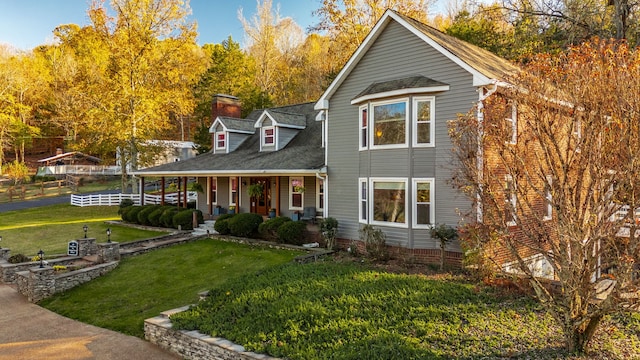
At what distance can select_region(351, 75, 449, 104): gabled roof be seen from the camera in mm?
12367

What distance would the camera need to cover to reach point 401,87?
1279 centimetres

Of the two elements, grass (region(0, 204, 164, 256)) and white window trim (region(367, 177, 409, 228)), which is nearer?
white window trim (region(367, 177, 409, 228))

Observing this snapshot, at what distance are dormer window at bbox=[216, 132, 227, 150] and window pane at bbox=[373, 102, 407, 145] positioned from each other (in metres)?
13.0

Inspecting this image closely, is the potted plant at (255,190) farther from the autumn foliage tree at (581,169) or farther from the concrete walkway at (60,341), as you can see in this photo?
the autumn foliage tree at (581,169)

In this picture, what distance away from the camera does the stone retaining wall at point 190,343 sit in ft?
23.4

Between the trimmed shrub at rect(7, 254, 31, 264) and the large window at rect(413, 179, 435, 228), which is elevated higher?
the large window at rect(413, 179, 435, 228)

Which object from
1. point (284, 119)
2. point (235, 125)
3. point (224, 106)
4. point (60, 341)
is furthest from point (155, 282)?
point (224, 106)

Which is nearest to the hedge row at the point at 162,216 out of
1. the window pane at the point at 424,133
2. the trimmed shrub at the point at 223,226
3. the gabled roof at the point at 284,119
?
the trimmed shrub at the point at 223,226

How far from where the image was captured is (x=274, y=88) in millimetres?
42250

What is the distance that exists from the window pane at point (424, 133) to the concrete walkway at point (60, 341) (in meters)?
9.28

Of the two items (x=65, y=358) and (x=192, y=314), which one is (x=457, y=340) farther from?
(x=65, y=358)

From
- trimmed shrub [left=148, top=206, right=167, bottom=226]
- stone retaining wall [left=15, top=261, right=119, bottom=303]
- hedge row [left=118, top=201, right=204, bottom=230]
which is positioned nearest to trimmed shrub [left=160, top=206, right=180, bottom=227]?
hedge row [left=118, top=201, right=204, bottom=230]

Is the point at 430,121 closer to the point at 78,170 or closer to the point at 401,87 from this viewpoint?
the point at 401,87

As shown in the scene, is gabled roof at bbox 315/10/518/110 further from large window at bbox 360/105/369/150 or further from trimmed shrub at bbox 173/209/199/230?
trimmed shrub at bbox 173/209/199/230
